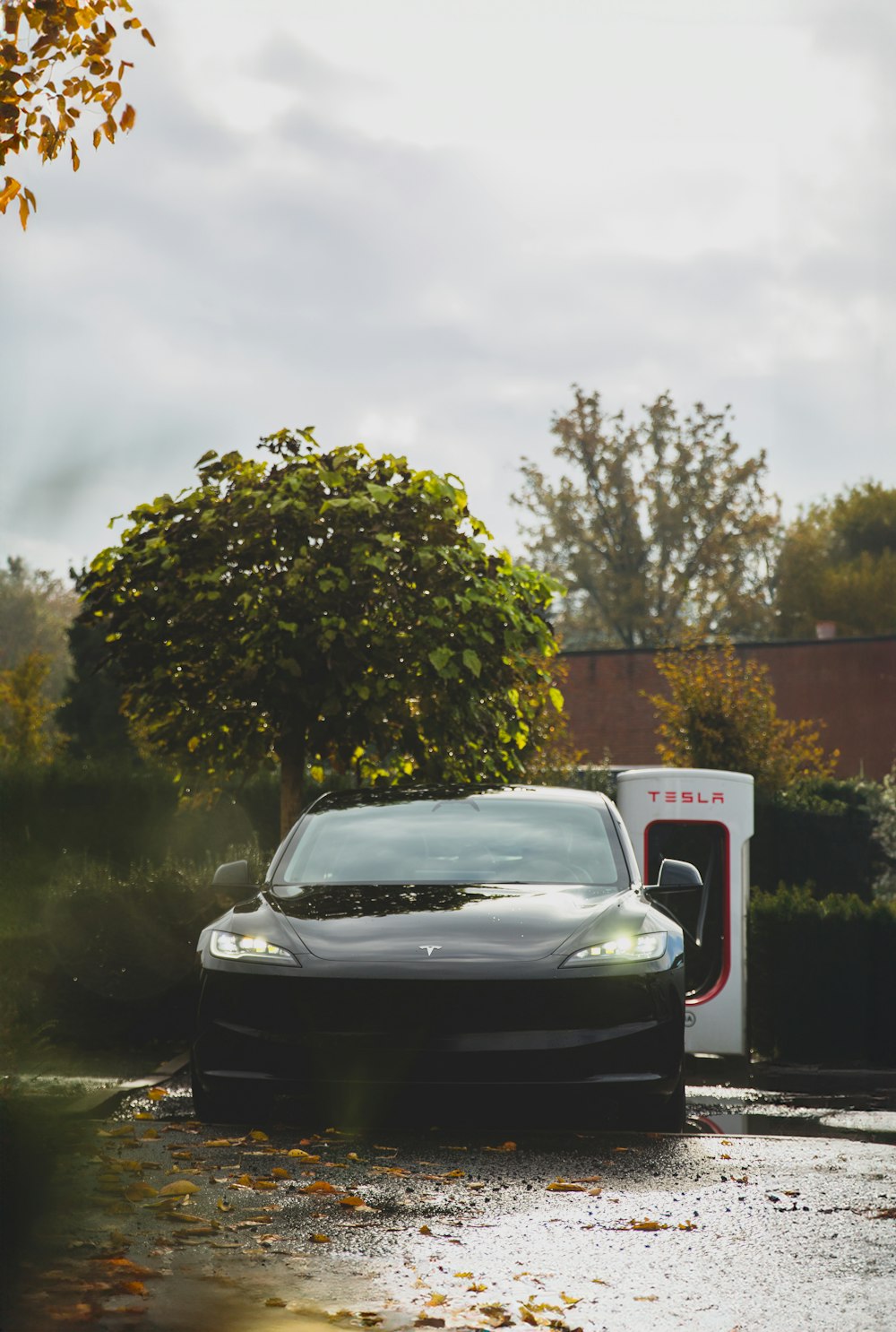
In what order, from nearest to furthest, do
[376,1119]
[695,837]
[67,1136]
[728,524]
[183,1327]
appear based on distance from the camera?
[183,1327] < [67,1136] < [376,1119] < [695,837] < [728,524]

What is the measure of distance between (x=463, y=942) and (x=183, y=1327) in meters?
2.88

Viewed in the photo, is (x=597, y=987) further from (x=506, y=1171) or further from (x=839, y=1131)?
(x=839, y=1131)

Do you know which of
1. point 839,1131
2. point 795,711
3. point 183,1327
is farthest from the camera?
point 795,711

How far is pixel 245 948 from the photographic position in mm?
6969

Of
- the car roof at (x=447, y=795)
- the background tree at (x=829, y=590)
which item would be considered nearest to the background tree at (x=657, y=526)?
the background tree at (x=829, y=590)

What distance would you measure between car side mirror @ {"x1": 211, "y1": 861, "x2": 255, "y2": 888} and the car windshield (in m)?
0.21

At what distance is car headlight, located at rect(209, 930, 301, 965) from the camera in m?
6.84

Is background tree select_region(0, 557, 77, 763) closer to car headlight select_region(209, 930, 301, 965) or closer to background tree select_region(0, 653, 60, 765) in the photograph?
background tree select_region(0, 653, 60, 765)

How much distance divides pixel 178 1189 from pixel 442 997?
4.33ft

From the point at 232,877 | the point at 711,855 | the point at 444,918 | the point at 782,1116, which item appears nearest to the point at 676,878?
the point at 444,918

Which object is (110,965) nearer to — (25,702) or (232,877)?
(232,877)

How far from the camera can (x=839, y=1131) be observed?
8.35 meters

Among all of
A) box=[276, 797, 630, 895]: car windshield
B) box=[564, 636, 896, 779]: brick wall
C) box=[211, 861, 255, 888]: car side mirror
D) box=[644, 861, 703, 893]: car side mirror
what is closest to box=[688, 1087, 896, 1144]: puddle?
box=[644, 861, 703, 893]: car side mirror

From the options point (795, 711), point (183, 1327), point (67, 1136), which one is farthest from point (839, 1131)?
point (795, 711)
